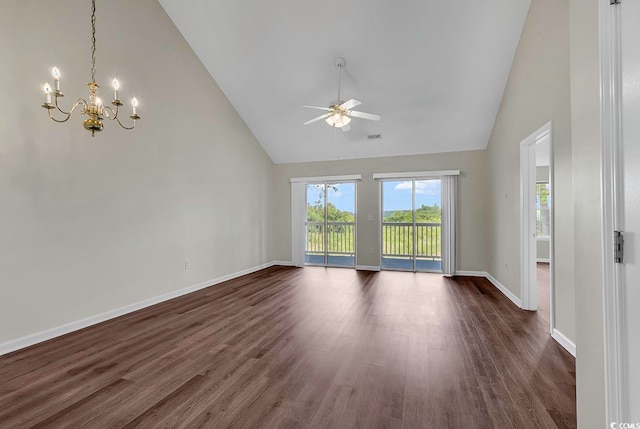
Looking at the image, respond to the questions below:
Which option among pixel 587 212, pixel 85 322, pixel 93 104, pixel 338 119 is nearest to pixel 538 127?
pixel 338 119

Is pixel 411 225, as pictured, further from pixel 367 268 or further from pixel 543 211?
pixel 543 211

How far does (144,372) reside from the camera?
2.21m

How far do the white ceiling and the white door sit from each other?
327cm

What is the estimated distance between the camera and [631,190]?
932 mm

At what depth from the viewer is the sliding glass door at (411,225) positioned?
6.14 m

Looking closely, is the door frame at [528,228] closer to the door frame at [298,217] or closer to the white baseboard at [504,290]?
the white baseboard at [504,290]

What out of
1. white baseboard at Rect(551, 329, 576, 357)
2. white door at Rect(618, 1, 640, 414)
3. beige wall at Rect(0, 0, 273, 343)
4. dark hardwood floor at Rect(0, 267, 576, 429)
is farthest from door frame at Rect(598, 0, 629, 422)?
beige wall at Rect(0, 0, 273, 343)

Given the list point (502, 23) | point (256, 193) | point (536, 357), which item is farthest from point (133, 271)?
point (502, 23)

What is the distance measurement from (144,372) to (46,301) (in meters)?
1.51

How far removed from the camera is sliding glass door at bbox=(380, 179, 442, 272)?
6145 mm

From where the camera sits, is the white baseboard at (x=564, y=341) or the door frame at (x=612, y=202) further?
the white baseboard at (x=564, y=341)

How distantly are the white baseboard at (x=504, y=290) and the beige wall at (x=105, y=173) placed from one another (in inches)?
184

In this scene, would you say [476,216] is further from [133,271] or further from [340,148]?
[133,271]

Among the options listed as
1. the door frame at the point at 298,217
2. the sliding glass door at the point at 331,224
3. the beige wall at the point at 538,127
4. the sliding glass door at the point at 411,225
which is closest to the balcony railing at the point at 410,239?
the sliding glass door at the point at 411,225
